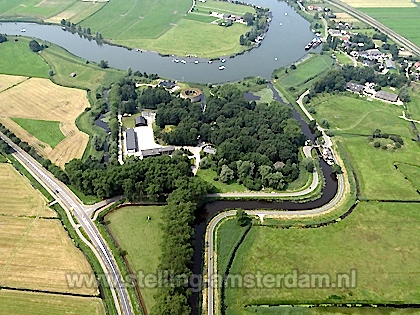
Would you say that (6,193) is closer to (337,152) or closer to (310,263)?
(310,263)

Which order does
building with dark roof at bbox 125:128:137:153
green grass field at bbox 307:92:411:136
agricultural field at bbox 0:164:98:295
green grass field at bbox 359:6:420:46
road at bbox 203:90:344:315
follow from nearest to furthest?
road at bbox 203:90:344:315 → agricultural field at bbox 0:164:98:295 → building with dark roof at bbox 125:128:137:153 → green grass field at bbox 307:92:411:136 → green grass field at bbox 359:6:420:46

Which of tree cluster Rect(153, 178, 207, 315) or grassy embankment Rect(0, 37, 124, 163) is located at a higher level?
grassy embankment Rect(0, 37, 124, 163)

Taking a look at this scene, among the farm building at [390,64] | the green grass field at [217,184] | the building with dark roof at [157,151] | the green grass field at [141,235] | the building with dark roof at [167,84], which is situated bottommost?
the green grass field at [141,235]

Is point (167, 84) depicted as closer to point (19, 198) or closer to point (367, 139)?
point (19, 198)

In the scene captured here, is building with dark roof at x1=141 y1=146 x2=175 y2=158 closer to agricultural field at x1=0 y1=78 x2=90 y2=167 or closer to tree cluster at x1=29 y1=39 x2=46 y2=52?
agricultural field at x1=0 y1=78 x2=90 y2=167

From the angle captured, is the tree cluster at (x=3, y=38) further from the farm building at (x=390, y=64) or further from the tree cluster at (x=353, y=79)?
the farm building at (x=390, y=64)

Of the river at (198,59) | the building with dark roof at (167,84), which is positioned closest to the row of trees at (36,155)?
the building with dark roof at (167,84)

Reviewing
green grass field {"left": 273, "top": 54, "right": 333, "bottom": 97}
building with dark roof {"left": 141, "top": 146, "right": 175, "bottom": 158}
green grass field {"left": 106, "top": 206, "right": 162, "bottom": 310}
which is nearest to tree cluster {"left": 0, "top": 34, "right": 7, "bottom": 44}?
building with dark roof {"left": 141, "top": 146, "right": 175, "bottom": 158}
